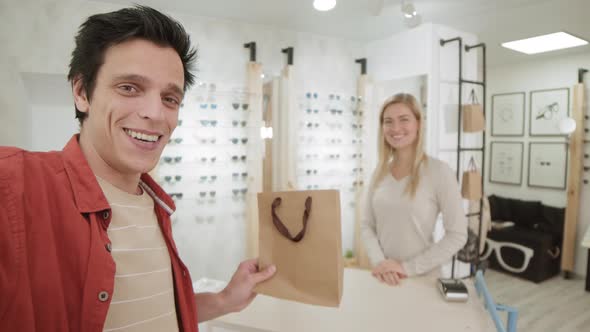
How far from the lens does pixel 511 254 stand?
4734 mm

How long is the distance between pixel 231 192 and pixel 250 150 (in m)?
0.50

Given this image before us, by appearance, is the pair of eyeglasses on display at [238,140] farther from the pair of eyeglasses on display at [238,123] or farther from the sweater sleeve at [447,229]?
the sweater sleeve at [447,229]

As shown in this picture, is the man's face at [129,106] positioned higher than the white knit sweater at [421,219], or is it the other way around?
the man's face at [129,106]

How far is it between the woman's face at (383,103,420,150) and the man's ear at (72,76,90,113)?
1613 mm

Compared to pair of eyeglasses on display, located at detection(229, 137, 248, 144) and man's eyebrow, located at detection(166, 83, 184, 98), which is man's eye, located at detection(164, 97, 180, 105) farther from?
pair of eyeglasses on display, located at detection(229, 137, 248, 144)

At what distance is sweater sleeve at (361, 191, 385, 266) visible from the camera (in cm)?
194

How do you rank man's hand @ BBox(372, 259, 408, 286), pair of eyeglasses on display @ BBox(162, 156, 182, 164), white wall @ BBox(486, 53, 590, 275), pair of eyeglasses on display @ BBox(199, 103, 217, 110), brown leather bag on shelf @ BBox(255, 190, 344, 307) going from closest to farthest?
brown leather bag on shelf @ BBox(255, 190, 344, 307) → man's hand @ BBox(372, 259, 408, 286) → pair of eyeglasses on display @ BBox(162, 156, 182, 164) → pair of eyeglasses on display @ BBox(199, 103, 217, 110) → white wall @ BBox(486, 53, 590, 275)

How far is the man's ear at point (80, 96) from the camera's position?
0.80m

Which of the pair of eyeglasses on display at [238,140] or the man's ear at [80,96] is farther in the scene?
the pair of eyeglasses on display at [238,140]

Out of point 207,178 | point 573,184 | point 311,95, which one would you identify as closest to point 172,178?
point 207,178

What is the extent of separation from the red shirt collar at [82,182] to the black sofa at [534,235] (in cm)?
522

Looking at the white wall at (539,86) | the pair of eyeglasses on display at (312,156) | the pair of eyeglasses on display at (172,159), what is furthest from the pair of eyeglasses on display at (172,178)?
the white wall at (539,86)

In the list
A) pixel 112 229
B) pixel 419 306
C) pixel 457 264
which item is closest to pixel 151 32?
pixel 112 229

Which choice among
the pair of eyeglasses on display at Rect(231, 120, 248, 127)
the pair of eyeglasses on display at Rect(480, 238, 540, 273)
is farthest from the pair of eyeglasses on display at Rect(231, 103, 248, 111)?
the pair of eyeglasses on display at Rect(480, 238, 540, 273)
